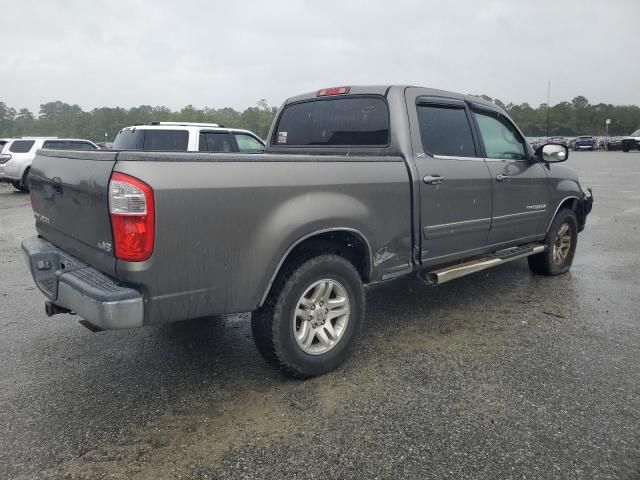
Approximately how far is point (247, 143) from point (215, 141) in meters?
0.69

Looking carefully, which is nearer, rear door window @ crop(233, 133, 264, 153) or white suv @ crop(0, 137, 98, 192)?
rear door window @ crop(233, 133, 264, 153)

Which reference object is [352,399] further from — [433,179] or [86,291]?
[433,179]

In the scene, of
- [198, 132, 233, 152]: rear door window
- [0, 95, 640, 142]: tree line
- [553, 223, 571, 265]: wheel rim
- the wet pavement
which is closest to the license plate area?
the wet pavement

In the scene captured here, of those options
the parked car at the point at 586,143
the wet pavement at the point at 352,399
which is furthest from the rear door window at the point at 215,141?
the parked car at the point at 586,143

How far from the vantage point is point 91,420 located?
278 cm

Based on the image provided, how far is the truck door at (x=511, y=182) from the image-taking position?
4.54m

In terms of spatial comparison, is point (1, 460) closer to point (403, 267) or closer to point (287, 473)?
point (287, 473)

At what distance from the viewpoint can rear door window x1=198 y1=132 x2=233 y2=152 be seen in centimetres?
977

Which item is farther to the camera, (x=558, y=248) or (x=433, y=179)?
(x=558, y=248)

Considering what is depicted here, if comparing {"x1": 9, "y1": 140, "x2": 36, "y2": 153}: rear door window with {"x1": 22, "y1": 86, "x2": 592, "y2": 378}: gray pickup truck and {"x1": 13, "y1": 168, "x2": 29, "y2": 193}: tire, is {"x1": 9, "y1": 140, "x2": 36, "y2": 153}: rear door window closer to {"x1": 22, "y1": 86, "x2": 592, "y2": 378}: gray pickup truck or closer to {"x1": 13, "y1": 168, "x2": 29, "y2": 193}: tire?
{"x1": 13, "y1": 168, "x2": 29, "y2": 193}: tire

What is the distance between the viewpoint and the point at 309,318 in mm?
3191

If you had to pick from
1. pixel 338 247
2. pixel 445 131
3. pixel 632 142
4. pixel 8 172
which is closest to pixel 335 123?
pixel 445 131

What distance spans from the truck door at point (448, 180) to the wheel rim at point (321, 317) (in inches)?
34.8

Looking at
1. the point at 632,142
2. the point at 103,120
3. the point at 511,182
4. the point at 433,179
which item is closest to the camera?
the point at 433,179
